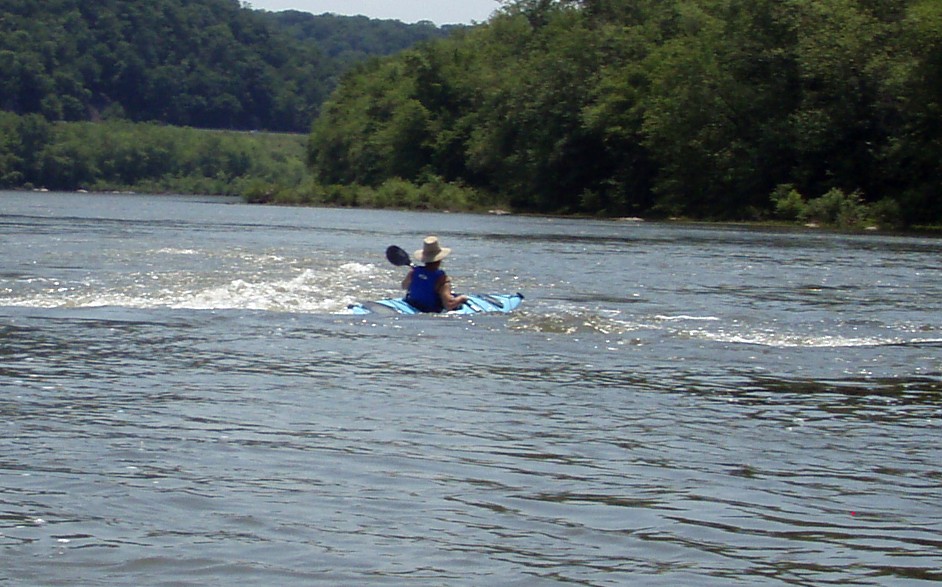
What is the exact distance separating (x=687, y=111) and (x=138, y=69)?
132570mm

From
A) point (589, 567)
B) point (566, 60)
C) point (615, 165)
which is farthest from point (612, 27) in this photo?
point (589, 567)

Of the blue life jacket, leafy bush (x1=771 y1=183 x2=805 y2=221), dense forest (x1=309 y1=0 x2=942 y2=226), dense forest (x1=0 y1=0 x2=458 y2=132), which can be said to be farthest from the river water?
dense forest (x1=0 y1=0 x2=458 y2=132)

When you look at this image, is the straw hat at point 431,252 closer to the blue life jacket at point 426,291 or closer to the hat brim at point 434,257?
the hat brim at point 434,257

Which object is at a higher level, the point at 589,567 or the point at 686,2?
the point at 686,2

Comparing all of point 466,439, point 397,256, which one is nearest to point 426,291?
point 397,256

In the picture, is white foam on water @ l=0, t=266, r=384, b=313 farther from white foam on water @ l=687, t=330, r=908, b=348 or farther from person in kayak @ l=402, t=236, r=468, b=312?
white foam on water @ l=687, t=330, r=908, b=348

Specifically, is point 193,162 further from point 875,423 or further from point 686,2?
point 875,423

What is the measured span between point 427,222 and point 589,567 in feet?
155

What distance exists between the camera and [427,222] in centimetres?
5378

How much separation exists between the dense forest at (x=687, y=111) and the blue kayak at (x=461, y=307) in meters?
33.6

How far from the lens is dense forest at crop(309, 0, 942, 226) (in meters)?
50.1

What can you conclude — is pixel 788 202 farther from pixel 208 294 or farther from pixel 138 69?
pixel 138 69

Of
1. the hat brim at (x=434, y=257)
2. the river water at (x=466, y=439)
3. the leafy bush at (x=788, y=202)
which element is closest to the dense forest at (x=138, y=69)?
the leafy bush at (x=788, y=202)

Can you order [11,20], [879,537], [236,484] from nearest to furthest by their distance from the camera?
[879,537], [236,484], [11,20]
